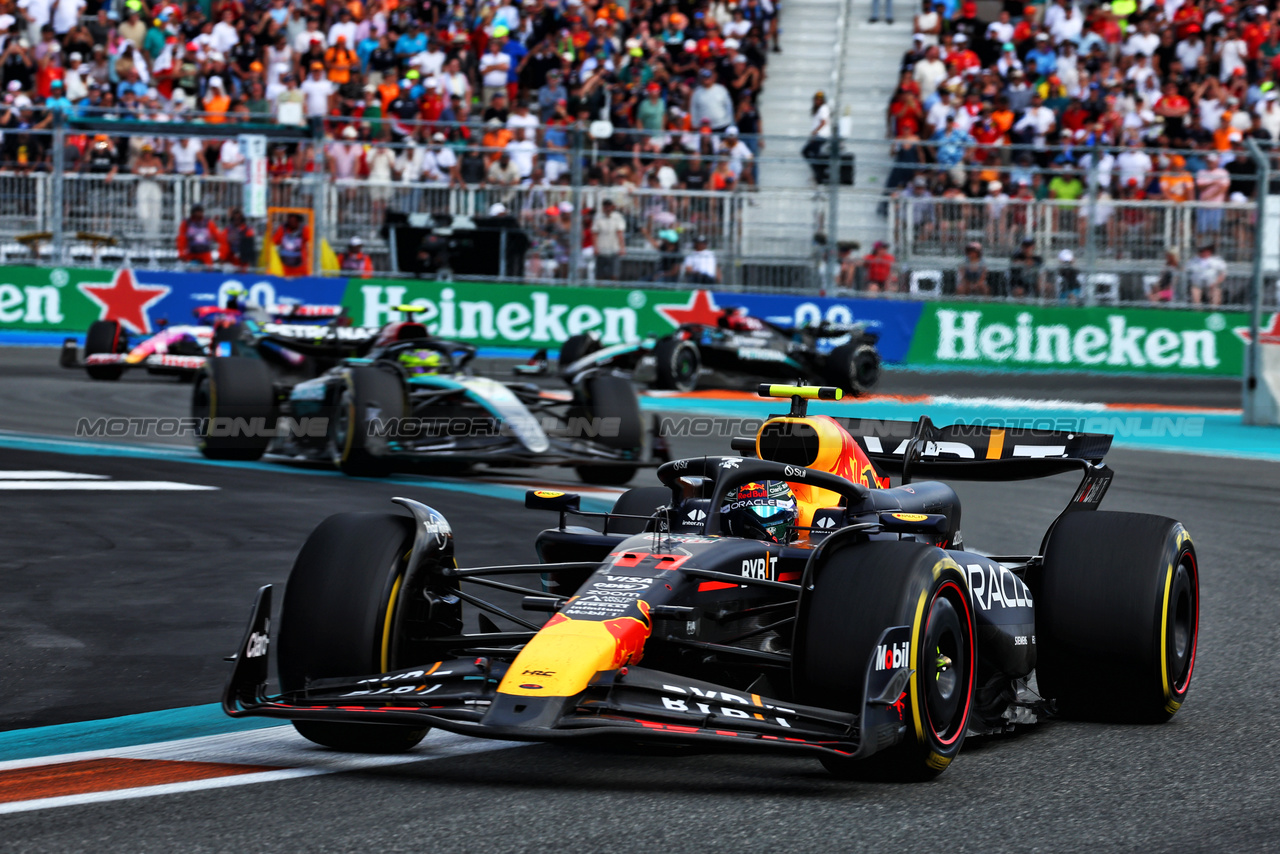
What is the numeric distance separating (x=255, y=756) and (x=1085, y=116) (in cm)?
2223

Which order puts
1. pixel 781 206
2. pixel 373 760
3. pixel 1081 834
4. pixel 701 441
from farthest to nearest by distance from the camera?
pixel 781 206, pixel 701 441, pixel 373 760, pixel 1081 834

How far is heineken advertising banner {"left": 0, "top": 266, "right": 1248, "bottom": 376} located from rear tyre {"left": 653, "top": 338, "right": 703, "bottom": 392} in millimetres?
1989

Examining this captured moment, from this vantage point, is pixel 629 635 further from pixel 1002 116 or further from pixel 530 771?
pixel 1002 116

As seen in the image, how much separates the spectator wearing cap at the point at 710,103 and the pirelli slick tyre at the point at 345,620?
21.2m

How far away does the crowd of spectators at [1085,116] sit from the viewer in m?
21.4

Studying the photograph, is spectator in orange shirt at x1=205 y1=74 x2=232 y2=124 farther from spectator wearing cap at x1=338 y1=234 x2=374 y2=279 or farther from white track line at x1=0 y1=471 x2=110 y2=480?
white track line at x1=0 y1=471 x2=110 y2=480

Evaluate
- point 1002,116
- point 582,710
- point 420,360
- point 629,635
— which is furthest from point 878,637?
point 1002,116

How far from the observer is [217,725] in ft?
19.0

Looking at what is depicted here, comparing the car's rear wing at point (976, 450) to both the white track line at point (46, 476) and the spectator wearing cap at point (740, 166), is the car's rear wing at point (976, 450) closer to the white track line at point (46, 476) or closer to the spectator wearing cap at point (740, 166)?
the white track line at point (46, 476)

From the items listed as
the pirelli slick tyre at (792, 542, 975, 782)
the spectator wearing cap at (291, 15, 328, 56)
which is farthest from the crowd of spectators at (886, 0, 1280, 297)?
the pirelli slick tyre at (792, 542, 975, 782)

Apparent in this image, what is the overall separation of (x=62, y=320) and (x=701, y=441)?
1167 cm

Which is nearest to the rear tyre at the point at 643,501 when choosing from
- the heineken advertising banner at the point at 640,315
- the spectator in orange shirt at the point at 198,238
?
the heineken advertising banner at the point at 640,315

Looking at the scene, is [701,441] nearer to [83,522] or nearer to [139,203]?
[83,522]

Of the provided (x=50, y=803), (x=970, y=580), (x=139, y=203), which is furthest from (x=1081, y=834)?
(x=139, y=203)
